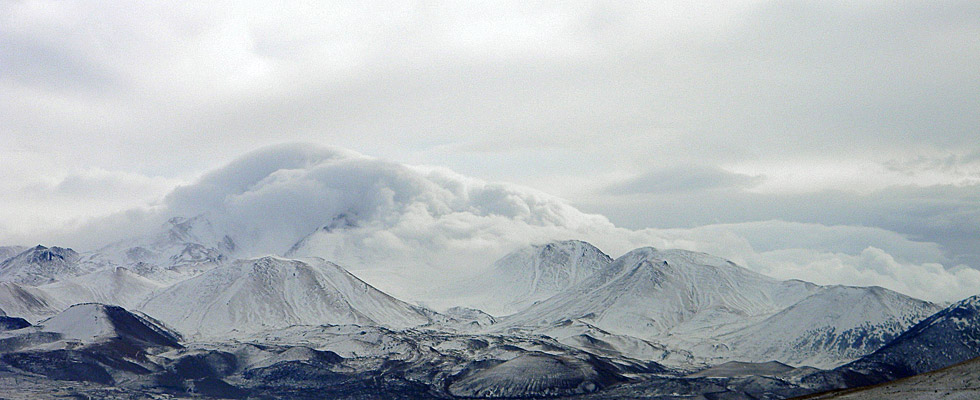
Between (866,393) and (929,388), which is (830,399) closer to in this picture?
(866,393)

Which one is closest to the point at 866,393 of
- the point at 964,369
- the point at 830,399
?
the point at 830,399

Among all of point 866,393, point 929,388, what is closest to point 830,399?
point 866,393

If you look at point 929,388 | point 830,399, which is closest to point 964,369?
point 929,388

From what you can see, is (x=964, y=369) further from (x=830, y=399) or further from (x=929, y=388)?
(x=830, y=399)

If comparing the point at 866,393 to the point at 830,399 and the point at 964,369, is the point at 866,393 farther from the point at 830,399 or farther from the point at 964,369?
the point at 964,369
